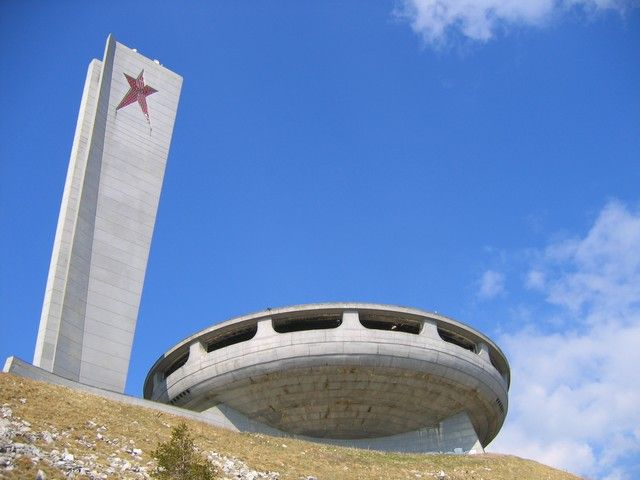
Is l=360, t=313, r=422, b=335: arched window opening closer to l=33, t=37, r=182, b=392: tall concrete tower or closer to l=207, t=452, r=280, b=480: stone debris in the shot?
l=33, t=37, r=182, b=392: tall concrete tower

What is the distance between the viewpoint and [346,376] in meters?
32.4

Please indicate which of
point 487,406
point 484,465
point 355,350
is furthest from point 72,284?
point 487,406

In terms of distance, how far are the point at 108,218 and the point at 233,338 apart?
7.82 metres

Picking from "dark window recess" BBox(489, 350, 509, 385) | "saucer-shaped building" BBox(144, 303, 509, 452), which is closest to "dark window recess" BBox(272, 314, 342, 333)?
"saucer-shaped building" BBox(144, 303, 509, 452)

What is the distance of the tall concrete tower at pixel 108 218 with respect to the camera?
2928 centimetres

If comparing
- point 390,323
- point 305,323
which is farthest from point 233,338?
point 390,323

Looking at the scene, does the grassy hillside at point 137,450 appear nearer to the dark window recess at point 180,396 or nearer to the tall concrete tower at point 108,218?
the tall concrete tower at point 108,218

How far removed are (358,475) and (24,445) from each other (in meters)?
9.88

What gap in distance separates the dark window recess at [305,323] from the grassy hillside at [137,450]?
8.17m

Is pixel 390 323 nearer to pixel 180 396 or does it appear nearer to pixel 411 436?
pixel 411 436

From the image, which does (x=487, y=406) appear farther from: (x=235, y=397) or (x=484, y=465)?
(x=235, y=397)

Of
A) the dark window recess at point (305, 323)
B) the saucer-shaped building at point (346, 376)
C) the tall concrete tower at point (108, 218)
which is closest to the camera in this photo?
the tall concrete tower at point (108, 218)

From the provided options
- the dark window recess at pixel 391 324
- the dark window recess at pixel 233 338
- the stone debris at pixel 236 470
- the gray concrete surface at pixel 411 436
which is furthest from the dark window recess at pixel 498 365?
the stone debris at pixel 236 470

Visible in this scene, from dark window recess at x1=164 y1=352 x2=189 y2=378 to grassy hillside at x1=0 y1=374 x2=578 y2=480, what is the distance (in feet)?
32.9
